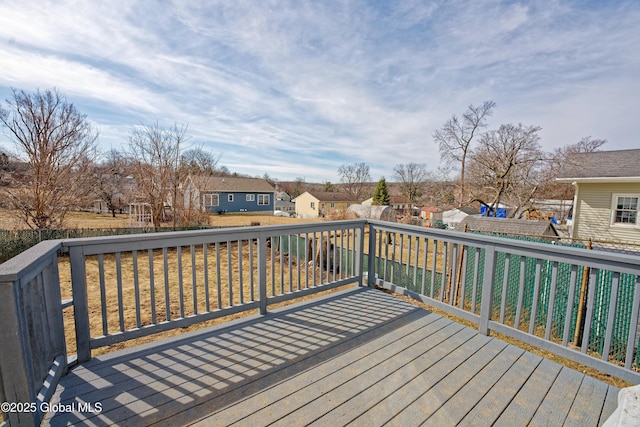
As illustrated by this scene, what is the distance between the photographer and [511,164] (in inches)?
538

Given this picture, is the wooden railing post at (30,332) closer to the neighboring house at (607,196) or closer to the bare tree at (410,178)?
the neighboring house at (607,196)

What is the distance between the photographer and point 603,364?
6.46 ft

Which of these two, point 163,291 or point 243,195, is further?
point 243,195

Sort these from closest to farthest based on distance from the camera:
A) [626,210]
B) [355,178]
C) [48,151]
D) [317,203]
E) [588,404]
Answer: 1. [588,404]
2. [48,151]
3. [626,210]
4. [317,203]
5. [355,178]

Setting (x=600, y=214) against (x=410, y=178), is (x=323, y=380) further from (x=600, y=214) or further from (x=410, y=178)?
(x=410, y=178)

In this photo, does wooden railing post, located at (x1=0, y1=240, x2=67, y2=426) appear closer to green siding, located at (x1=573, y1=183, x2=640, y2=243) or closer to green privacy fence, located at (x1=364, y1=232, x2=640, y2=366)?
green privacy fence, located at (x1=364, y1=232, x2=640, y2=366)

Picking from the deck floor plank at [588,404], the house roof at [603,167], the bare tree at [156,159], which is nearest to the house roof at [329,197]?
the bare tree at [156,159]

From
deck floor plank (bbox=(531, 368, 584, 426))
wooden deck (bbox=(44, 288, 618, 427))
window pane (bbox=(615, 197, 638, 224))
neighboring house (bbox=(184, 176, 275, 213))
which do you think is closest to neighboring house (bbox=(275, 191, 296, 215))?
neighboring house (bbox=(184, 176, 275, 213))

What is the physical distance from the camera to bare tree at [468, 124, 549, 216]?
13.3 m

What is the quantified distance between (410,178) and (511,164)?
35.5 meters

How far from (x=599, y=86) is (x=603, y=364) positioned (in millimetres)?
9896

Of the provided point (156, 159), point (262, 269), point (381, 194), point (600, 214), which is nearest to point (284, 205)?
point (381, 194)

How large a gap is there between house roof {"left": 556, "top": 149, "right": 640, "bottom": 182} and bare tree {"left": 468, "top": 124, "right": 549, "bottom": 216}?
144cm

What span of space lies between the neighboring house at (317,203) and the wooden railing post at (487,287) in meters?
32.6
